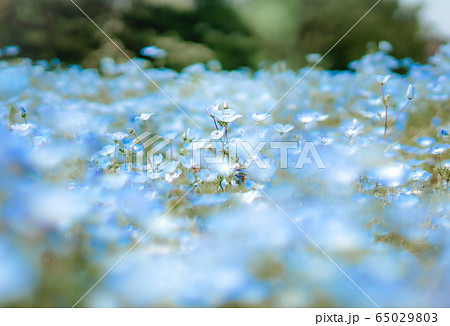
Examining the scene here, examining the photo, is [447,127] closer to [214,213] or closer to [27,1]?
[214,213]

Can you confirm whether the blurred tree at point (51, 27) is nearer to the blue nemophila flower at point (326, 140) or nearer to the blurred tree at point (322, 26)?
the blurred tree at point (322, 26)

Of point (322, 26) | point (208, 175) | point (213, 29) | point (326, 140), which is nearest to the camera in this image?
point (208, 175)

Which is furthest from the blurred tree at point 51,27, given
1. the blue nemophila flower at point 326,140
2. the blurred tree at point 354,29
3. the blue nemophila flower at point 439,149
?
the blue nemophila flower at point 439,149

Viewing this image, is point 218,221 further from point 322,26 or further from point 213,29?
point 213,29

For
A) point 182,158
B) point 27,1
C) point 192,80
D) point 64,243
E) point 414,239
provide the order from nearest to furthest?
1. point 64,243
2. point 414,239
3. point 182,158
4. point 192,80
5. point 27,1

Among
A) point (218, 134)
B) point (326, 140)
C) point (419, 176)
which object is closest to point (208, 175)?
point (218, 134)

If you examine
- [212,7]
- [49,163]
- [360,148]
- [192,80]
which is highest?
[212,7]

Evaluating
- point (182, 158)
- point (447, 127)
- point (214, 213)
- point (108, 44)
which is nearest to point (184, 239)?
point (214, 213)

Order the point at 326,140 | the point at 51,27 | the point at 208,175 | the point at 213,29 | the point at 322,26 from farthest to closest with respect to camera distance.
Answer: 1. the point at 213,29
2. the point at 322,26
3. the point at 51,27
4. the point at 326,140
5. the point at 208,175

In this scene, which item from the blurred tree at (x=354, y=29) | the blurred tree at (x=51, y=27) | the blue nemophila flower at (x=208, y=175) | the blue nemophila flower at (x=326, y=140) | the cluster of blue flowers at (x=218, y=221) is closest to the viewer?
the cluster of blue flowers at (x=218, y=221)
